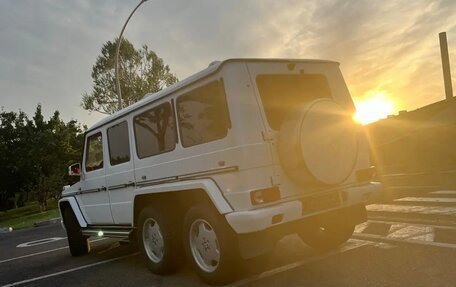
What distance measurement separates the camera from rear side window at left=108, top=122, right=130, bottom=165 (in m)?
6.19

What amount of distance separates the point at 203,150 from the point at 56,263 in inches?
178

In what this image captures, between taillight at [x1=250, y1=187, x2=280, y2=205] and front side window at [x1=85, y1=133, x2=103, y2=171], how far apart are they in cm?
350

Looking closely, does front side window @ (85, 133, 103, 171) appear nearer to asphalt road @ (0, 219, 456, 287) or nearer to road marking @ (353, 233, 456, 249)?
asphalt road @ (0, 219, 456, 287)

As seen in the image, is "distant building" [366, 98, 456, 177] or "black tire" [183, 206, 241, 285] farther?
"distant building" [366, 98, 456, 177]

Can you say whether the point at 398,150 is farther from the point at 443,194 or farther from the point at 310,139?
the point at 310,139

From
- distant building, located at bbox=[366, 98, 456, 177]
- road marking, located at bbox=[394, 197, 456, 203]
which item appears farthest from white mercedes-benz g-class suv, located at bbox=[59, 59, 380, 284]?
distant building, located at bbox=[366, 98, 456, 177]

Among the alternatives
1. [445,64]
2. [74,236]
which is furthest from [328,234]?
[445,64]

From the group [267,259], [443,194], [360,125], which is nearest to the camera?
[360,125]

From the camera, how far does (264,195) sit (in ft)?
14.2

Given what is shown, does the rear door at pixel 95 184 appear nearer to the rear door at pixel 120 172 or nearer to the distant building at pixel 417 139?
the rear door at pixel 120 172

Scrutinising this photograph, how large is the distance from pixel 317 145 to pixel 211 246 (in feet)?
5.23

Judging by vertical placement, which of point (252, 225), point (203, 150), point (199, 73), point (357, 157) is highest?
point (199, 73)

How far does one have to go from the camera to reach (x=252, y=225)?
4148 millimetres

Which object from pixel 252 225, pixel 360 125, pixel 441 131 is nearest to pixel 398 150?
pixel 441 131
